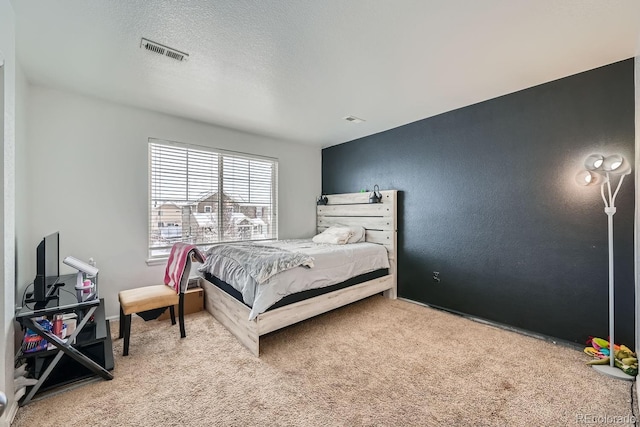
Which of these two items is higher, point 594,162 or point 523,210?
point 594,162

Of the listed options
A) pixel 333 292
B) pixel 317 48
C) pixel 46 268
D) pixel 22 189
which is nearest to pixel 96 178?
pixel 22 189

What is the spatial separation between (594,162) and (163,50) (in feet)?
11.8

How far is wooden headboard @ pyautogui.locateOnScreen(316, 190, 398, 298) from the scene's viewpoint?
378 cm

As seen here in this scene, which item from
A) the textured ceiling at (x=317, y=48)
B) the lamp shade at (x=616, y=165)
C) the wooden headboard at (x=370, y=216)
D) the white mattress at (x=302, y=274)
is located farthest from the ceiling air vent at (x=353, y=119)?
the lamp shade at (x=616, y=165)

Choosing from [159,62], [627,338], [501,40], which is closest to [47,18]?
[159,62]

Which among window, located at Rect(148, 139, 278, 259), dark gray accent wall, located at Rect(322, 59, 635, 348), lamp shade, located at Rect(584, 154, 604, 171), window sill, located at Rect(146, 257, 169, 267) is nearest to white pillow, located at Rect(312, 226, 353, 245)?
dark gray accent wall, located at Rect(322, 59, 635, 348)

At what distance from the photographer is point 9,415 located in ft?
5.07

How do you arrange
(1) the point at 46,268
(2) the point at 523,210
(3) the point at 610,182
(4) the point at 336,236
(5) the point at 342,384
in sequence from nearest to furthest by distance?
(5) the point at 342,384, (1) the point at 46,268, (3) the point at 610,182, (2) the point at 523,210, (4) the point at 336,236

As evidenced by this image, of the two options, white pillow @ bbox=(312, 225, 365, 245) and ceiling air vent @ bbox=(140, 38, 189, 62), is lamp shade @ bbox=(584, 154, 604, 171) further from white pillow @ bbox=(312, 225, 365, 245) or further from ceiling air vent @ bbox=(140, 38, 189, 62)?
ceiling air vent @ bbox=(140, 38, 189, 62)

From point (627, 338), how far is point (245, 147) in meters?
4.65

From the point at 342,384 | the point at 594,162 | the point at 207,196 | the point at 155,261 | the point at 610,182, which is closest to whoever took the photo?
the point at 342,384

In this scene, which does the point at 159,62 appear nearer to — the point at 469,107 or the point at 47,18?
the point at 47,18

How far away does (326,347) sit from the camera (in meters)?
2.41

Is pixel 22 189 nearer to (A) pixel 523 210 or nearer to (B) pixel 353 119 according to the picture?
(B) pixel 353 119
